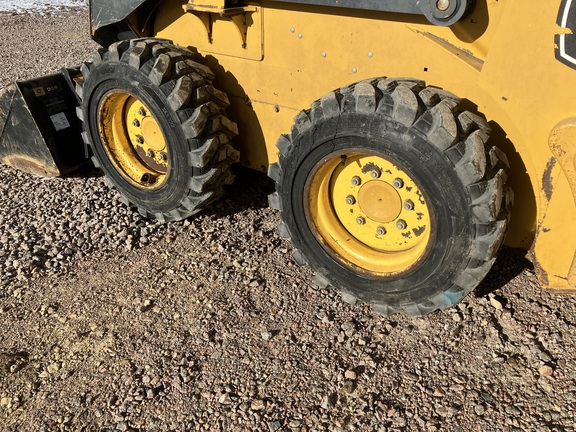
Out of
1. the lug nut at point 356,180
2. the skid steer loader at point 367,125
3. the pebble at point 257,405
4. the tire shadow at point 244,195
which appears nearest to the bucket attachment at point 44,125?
the skid steer loader at point 367,125

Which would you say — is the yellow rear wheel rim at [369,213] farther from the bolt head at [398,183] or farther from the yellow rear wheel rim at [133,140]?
the yellow rear wheel rim at [133,140]

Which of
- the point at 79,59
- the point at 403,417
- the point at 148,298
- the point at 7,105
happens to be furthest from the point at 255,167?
the point at 79,59

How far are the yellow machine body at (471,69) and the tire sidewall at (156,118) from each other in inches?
18.8

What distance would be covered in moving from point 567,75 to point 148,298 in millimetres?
2329

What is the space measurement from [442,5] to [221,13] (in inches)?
45.8

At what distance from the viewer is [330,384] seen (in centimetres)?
245

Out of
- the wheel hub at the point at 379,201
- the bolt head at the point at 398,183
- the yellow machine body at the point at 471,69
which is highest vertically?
the yellow machine body at the point at 471,69

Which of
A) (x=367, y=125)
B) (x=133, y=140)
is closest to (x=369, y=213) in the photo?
(x=367, y=125)

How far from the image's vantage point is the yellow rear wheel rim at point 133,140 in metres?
3.46

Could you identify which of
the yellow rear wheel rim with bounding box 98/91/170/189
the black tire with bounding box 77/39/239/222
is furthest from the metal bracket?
the yellow rear wheel rim with bounding box 98/91/170/189

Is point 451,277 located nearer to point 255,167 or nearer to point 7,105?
point 255,167

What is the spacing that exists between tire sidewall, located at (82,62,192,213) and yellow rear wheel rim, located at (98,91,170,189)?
Result: 0.04 metres

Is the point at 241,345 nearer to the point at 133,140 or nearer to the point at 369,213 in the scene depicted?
the point at 369,213

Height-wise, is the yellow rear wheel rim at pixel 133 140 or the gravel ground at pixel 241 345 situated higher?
the yellow rear wheel rim at pixel 133 140
